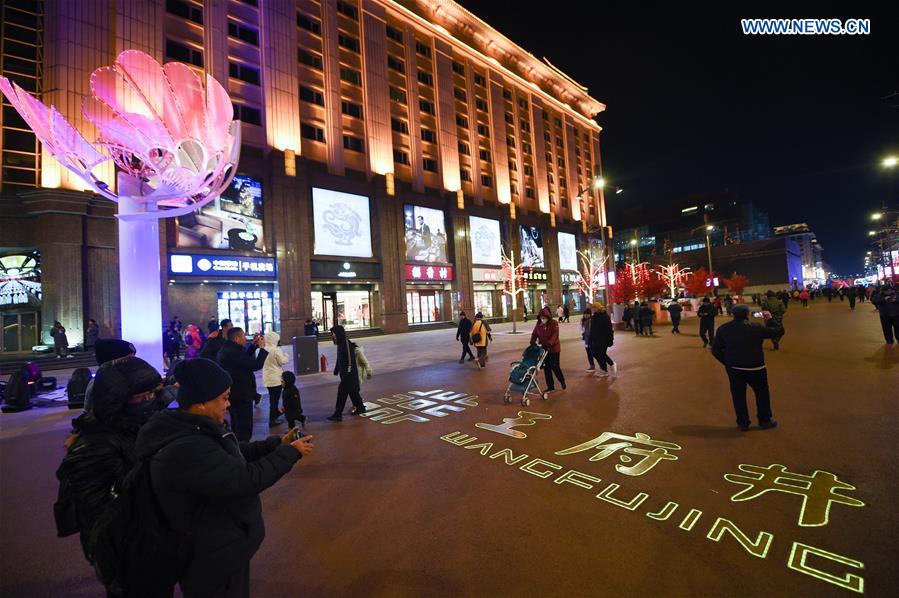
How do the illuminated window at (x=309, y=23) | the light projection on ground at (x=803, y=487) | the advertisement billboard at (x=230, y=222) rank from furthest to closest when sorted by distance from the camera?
the illuminated window at (x=309, y=23), the advertisement billboard at (x=230, y=222), the light projection on ground at (x=803, y=487)

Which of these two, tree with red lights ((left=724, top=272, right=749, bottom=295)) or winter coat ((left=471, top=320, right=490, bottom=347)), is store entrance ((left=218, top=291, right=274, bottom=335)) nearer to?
winter coat ((left=471, top=320, right=490, bottom=347))

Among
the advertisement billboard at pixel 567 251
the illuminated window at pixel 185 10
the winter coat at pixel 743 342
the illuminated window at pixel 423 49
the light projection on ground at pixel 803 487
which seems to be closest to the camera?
the light projection on ground at pixel 803 487

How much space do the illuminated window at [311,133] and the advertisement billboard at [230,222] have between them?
6179 mm

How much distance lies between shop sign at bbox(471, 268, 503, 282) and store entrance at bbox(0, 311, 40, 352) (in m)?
27.7

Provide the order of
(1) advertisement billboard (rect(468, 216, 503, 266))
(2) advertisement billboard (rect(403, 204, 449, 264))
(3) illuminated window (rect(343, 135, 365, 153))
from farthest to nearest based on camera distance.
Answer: (1) advertisement billboard (rect(468, 216, 503, 266)) < (2) advertisement billboard (rect(403, 204, 449, 264)) < (3) illuminated window (rect(343, 135, 365, 153))

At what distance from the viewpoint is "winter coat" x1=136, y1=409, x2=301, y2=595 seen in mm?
1733

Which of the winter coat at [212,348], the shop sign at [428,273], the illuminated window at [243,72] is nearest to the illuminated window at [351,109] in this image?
the illuminated window at [243,72]

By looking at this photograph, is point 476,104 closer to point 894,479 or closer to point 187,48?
point 187,48

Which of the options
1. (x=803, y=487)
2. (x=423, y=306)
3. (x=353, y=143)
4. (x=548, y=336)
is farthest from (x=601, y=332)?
(x=353, y=143)

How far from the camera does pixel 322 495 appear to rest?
169 inches

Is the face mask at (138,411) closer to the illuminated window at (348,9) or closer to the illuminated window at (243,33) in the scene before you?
the illuminated window at (243,33)

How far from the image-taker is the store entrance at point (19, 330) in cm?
1880

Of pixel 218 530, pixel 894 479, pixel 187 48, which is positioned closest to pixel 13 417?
pixel 218 530

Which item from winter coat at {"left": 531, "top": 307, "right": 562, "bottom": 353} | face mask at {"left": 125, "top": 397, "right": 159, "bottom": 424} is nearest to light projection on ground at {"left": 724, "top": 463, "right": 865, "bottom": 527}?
winter coat at {"left": 531, "top": 307, "right": 562, "bottom": 353}
